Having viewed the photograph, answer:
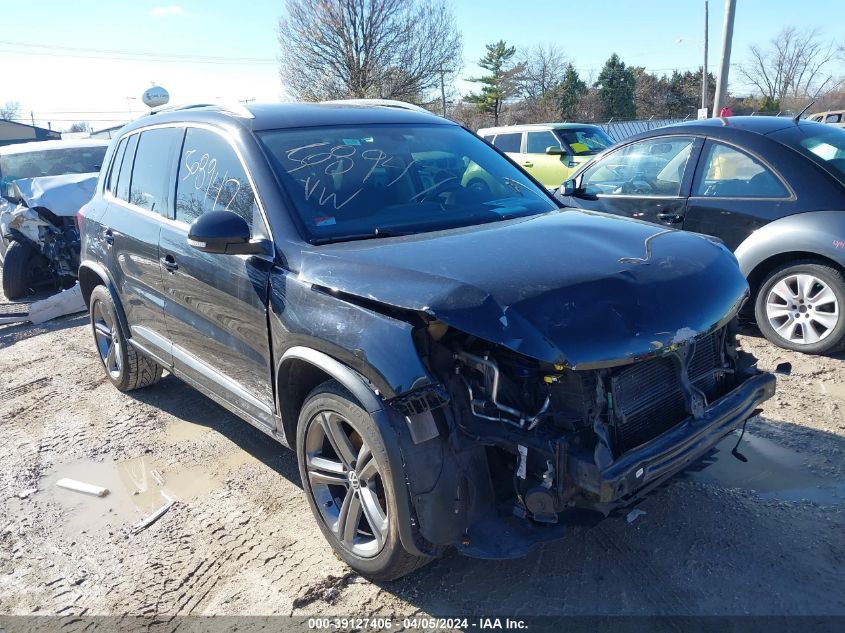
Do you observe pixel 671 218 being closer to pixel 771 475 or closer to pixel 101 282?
pixel 771 475

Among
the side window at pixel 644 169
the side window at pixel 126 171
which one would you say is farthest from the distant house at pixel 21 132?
the side window at pixel 644 169

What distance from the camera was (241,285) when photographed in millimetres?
3223

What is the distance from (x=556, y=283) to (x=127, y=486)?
2.91 meters

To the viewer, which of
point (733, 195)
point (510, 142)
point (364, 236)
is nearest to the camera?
point (364, 236)

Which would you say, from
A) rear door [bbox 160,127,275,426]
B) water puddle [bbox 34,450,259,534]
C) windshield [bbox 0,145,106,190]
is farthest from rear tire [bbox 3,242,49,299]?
rear door [bbox 160,127,275,426]

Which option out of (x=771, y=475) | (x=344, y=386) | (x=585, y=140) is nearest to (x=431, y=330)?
(x=344, y=386)

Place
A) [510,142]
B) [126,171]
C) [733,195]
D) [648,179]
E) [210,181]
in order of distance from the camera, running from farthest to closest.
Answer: [510,142], [648,179], [733,195], [126,171], [210,181]

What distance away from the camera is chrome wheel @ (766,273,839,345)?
4.74 m

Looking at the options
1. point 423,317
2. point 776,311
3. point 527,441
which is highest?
point 423,317

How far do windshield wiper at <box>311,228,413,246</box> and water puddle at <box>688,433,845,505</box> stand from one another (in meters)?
1.94

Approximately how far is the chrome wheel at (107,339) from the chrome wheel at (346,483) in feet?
8.96

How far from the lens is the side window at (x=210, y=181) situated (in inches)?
131

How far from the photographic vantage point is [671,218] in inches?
217

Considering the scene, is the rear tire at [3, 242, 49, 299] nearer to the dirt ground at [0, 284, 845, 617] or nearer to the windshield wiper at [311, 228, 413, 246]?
the dirt ground at [0, 284, 845, 617]
